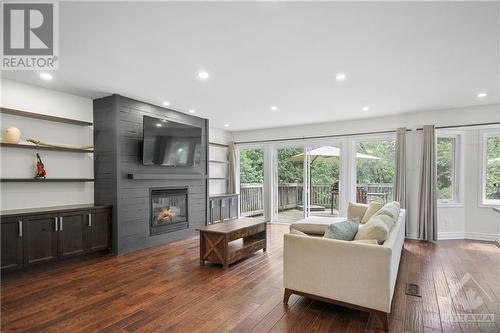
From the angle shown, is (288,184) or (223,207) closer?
(223,207)

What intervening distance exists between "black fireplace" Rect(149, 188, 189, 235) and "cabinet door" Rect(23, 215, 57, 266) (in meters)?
1.48

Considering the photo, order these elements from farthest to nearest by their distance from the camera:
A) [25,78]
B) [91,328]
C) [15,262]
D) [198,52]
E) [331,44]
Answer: [25,78], [15,262], [198,52], [331,44], [91,328]

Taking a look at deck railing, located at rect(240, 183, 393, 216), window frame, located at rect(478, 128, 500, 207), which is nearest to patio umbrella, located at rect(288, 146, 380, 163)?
deck railing, located at rect(240, 183, 393, 216)

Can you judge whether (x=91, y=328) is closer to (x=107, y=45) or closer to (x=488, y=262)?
(x=107, y=45)

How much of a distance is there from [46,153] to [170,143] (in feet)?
6.04

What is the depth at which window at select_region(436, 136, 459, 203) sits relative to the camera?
5.32m

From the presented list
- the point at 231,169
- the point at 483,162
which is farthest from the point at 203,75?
the point at 483,162

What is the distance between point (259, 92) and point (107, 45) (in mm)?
2161

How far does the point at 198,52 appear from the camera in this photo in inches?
110

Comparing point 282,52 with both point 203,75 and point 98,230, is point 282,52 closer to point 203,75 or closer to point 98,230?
point 203,75

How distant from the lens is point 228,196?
6.78 m

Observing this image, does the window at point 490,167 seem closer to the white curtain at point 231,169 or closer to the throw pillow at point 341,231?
the throw pillow at point 341,231

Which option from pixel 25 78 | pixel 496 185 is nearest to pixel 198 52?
pixel 25 78

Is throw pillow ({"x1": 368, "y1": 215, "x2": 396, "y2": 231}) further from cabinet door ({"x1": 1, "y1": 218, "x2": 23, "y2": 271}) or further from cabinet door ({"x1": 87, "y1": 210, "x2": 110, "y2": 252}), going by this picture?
cabinet door ({"x1": 1, "y1": 218, "x2": 23, "y2": 271})
